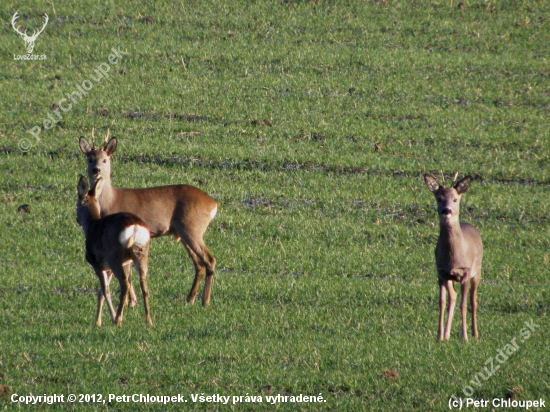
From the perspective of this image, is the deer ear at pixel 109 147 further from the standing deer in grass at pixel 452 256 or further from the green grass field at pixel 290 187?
the standing deer in grass at pixel 452 256

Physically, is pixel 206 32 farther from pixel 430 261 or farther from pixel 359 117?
pixel 430 261

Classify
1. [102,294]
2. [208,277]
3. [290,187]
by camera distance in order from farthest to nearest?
[290,187] → [208,277] → [102,294]

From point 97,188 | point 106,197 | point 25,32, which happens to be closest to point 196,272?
point 106,197

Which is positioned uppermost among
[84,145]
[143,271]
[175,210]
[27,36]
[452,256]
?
[27,36]

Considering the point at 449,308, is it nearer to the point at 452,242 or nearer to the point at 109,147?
the point at 452,242

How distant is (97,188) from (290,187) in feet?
17.7

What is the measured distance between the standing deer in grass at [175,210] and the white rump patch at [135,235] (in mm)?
1430

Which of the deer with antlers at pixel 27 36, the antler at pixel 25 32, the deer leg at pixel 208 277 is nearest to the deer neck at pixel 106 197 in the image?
the deer leg at pixel 208 277

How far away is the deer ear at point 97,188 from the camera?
9.86 m

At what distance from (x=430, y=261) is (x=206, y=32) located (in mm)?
11961

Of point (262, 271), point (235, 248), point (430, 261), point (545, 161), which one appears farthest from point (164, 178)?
point (545, 161)

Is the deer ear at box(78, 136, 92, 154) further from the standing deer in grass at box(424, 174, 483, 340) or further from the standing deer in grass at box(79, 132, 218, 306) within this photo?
the standing deer in grass at box(424, 174, 483, 340)

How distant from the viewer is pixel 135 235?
8.85 meters

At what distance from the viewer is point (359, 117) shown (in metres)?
18.5
